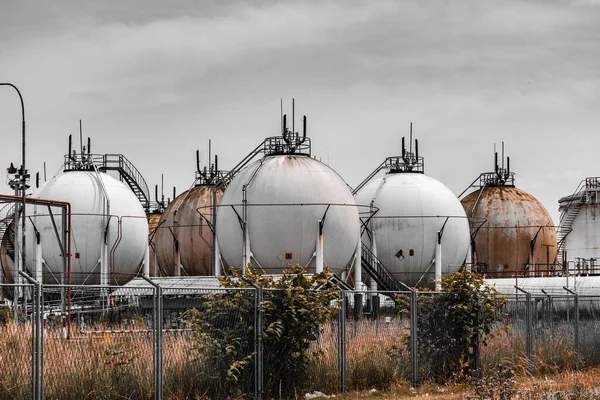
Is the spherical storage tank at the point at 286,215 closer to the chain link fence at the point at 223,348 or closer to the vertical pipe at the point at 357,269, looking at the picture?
the vertical pipe at the point at 357,269

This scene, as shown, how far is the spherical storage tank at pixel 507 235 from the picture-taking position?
182 feet

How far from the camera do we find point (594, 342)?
2677 centimetres

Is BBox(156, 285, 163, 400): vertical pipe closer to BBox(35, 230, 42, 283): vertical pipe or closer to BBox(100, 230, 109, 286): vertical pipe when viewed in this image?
BBox(35, 230, 42, 283): vertical pipe

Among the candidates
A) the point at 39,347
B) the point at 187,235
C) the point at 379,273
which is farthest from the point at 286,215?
the point at 39,347

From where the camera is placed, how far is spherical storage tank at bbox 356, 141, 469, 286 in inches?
1859

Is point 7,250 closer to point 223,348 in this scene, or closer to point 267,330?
point 267,330

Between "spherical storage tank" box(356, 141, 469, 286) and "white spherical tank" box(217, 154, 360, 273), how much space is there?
6.41 metres

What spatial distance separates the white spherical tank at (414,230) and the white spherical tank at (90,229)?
11387 mm

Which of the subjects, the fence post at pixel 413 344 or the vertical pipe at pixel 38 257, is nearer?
the fence post at pixel 413 344

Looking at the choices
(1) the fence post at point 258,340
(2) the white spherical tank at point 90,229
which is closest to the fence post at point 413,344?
(1) the fence post at point 258,340

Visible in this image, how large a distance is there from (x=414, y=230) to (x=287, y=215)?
32.7ft

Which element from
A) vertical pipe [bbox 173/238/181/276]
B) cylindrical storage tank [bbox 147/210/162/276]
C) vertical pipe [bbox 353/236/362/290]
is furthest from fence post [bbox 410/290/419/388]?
cylindrical storage tank [bbox 147/210/162/276]

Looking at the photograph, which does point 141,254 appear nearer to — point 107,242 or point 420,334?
point 107,242

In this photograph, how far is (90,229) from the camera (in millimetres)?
45250
